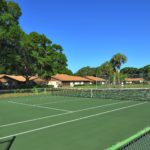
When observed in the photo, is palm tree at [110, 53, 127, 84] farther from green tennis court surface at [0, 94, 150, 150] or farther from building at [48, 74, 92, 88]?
green tennis court surface at [0, 94, 150, 150]

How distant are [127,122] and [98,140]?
385cm

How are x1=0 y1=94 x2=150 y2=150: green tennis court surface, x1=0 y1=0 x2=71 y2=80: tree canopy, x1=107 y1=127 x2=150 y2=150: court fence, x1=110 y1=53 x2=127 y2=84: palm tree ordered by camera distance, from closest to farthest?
x1=107 y1=127 x2=150 y2=150: court fence → x1=0 y1=94 x2=150 y2=150: green tennis court surface → x1=0 y1=0 x2=71 y2=80: tree canopy → x1=110 y1=53 x2=127 y2=84: palm tree

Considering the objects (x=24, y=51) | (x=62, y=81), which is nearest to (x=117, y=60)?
(x=62, y=81)

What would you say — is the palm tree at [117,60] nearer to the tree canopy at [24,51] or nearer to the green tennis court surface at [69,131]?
the tree canopy at [24,51]

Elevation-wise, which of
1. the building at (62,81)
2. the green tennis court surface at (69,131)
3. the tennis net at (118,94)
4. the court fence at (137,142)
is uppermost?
the building at (62,81)

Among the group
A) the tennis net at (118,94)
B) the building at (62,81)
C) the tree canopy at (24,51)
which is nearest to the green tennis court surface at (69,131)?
Result: the tennis net at (118,94)

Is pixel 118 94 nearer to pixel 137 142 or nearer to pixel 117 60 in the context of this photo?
pixel 137 142

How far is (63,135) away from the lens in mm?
9797

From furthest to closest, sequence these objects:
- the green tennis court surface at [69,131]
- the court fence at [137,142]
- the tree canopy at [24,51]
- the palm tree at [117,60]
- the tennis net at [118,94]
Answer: the palm tree at [117,60] < the tree canopy at [24,51] < the tennis net at [118,94] < the green tennis court surface at [69,131] < the court fence at [137,142]

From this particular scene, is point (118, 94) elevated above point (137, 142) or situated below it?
above

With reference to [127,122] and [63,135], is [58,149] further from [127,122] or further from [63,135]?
[127,122]

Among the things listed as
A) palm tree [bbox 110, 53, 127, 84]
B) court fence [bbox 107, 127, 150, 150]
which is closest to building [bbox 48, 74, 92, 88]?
palm tree [bbox 110, 53, 127, 84]

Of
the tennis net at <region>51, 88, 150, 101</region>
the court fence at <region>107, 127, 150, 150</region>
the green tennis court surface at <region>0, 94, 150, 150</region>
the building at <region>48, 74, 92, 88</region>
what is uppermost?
the building at <region>48, 74, 92, 88</region>

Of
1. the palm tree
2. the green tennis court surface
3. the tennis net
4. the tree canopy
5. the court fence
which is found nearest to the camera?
the court fence
